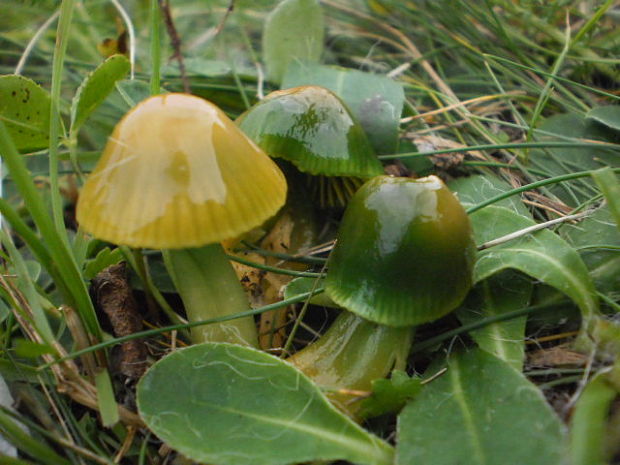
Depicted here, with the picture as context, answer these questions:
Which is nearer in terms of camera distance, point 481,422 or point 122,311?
point 481,422

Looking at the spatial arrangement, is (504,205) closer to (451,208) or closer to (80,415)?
(451,208)

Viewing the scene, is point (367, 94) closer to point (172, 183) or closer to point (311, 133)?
point (311, 133)

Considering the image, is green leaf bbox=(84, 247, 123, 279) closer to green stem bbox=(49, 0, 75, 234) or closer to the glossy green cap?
green stem bbox=(49, 0, 75, 234)

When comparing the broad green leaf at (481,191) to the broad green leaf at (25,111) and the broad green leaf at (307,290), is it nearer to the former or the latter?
the broad green leaf at (307,290)

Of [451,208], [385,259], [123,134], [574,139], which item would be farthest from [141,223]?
[574,139]

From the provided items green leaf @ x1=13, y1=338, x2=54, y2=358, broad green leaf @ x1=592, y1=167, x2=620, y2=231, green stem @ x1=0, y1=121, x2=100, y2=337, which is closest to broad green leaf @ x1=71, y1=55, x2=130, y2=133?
green stem @ x1=0, y1=121, x2=100, y2=337

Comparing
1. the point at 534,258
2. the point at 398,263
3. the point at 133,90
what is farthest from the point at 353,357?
the point at 133,90
